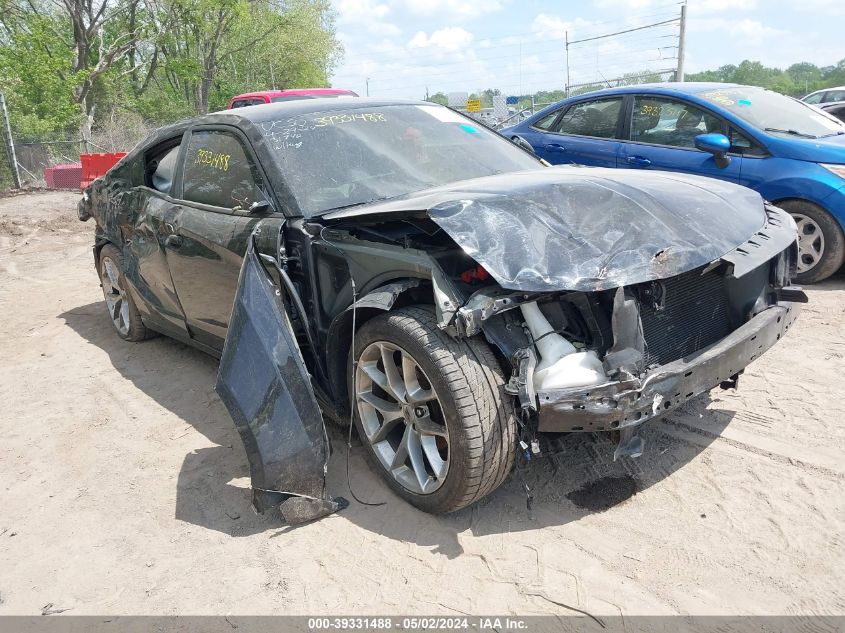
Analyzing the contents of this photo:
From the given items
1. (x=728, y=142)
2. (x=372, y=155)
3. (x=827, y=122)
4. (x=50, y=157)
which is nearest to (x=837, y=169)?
(x=728, y=142)

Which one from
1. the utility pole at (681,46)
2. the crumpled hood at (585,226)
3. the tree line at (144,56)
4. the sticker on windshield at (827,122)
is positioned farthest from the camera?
the tree line at (144,56)

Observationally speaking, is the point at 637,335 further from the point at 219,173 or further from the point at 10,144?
the point at 10,144

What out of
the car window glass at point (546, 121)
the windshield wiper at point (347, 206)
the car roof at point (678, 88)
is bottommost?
Result: the windshield wiper at point (347, 206)

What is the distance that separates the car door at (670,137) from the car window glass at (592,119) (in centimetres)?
19

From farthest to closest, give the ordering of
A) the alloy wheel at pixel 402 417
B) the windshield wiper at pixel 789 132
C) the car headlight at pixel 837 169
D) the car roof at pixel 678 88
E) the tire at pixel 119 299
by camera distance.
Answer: the car roof at pixel 678 88
the windshield wiper at pixel 789 132
the car headlight at pixel 837 169
the tire at pixel 119 299
the alloy wheel at pixel 402 417

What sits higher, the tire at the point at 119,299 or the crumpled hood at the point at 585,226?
the crumpled hood at the point at 585,226

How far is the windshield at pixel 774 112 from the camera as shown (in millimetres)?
5984

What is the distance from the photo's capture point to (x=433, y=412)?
2.88 meters

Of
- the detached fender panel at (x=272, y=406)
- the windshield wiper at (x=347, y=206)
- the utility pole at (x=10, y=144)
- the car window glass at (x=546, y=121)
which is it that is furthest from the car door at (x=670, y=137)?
the utility pole at (x=10, y=144)

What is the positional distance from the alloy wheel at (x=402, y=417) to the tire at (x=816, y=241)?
159 inches

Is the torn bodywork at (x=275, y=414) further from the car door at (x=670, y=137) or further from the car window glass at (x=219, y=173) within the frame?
the car door at (x=670, y=137)

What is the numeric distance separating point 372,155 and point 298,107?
63 centimetres

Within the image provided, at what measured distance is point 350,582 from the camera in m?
2.60

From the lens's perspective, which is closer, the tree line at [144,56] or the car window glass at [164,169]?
the car window glass at [164,169]
